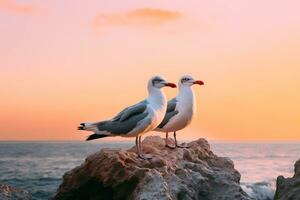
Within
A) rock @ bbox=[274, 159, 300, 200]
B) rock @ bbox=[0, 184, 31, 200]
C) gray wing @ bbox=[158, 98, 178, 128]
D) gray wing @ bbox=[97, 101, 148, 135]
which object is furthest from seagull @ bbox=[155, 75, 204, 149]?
rock @ bbox=[0, 184, 31, 200]

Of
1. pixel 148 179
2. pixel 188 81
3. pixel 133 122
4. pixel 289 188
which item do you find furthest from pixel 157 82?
pixel 289 188

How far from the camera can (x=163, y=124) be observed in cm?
1434

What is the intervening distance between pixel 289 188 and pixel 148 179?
2600 millimetres

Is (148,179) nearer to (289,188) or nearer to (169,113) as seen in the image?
(289,188)

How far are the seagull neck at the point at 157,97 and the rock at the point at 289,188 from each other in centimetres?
297

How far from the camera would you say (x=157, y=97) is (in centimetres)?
1288

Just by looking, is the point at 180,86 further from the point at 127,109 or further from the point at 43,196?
the point at 43,196

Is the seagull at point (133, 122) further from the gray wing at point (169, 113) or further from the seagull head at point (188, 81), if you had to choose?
the seagull head at point (188, 81)

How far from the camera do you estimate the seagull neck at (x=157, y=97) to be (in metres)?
12.8

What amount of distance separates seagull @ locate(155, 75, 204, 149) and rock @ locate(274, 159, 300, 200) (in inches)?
127

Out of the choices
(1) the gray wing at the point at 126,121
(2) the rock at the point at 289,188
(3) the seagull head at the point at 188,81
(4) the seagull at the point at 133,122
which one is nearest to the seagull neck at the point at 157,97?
(4) the seagull at the point at 133,122

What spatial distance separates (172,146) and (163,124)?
603 mm

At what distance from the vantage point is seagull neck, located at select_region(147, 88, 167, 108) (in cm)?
1282

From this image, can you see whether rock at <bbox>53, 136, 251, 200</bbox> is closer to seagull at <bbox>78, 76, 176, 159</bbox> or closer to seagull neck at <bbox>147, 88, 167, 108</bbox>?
seagull at <bbox>78, 76, 176, 159</bbox>
